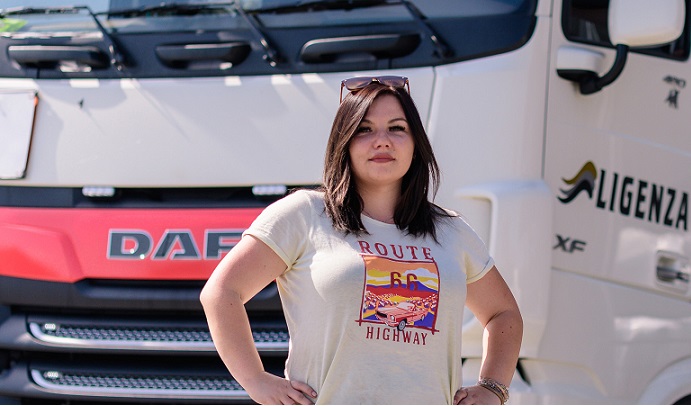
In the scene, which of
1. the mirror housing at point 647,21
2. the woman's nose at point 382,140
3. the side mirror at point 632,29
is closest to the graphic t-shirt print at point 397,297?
the woman's nose at point 382,140

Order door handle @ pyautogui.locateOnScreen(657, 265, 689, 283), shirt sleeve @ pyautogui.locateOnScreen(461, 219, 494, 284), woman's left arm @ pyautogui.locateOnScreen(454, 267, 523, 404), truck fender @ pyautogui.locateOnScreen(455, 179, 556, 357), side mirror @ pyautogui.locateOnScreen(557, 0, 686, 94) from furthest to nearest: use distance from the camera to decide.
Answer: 1. door handle @ pyautogui.locateOnScreen(657, 265, 689, 283)
2. side mirror @ pyautogui.locateOnScreen(557, 0, 686, 94)
3. truck fender @ pyautogui.locateOnScreen(455, 179, 556, 357)
4. woman's left arm @ pyautogui.locateOnScreen(454, 267, 523, 404)
5. shirt sleeve @ pyautogui.locateOnScreen(461, 219, 494, 284)

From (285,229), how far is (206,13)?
172 cm

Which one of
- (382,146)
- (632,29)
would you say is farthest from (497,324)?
(632,29)

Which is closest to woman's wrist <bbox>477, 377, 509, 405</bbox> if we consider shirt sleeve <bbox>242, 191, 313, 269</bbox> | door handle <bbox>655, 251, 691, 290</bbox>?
shirt sleeve <bbox>242, 191, 313, 269</bbox>

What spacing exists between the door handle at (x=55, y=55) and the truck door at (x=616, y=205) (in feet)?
5.46

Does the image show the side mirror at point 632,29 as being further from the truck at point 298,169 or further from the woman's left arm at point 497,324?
the woman's left arm at point 497,324

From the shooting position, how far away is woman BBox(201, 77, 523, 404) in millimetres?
2109

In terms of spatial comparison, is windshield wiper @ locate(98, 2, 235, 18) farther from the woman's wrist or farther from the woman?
the woman's wrist

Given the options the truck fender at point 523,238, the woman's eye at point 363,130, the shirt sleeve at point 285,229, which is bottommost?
the truck fender at point 523,238

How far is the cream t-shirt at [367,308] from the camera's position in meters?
2.11

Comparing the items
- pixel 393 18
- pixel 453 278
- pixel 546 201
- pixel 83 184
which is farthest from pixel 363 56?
pixel 453 278

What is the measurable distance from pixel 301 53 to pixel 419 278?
5.24 feet

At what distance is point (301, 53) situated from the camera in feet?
11.6

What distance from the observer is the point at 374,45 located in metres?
3.47
